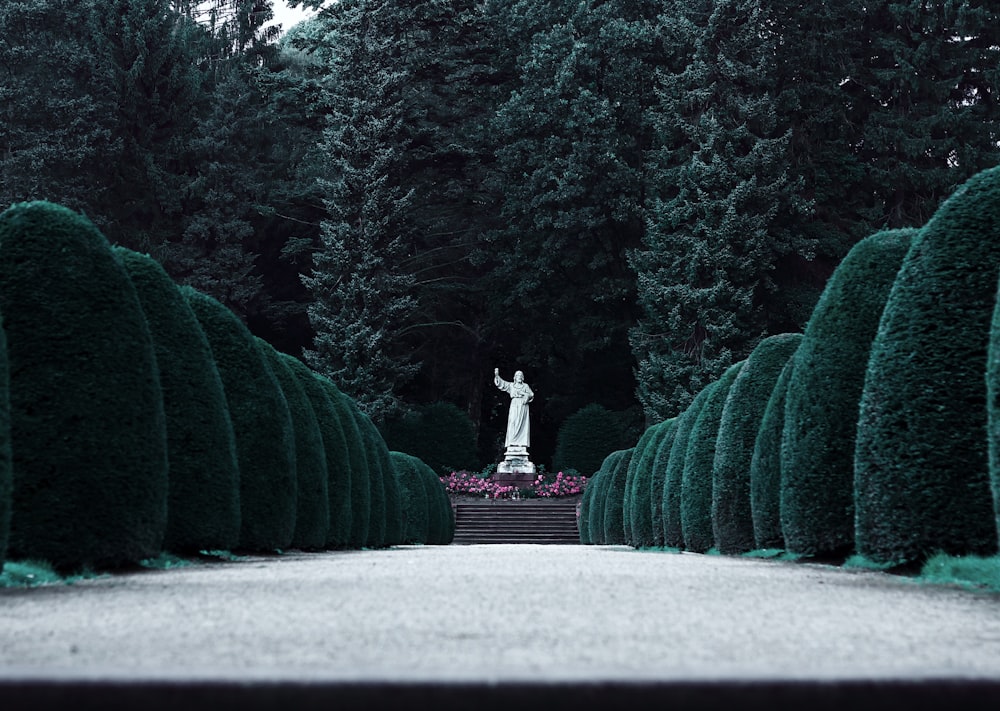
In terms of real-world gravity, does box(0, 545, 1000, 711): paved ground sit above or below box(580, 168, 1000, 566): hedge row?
below

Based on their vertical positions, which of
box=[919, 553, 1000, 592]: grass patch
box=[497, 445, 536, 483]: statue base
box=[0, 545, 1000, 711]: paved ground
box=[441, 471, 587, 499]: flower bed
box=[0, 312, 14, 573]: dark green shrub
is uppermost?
box=[497, 445, 536, 483]: statue base

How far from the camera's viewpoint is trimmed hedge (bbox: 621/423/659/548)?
62.8 ft

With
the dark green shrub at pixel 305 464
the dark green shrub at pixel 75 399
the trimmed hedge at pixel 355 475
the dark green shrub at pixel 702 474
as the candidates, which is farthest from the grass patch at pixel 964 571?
the trimmed hedge at pixel 355 475

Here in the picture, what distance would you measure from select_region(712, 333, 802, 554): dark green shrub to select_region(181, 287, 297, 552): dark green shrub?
4929 millimetres

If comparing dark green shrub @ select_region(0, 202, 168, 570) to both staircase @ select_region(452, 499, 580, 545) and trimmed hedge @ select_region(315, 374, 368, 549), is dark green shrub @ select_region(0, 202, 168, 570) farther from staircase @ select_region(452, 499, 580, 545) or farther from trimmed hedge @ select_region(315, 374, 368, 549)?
staircase @ select_region(452, 499, 580, 545)

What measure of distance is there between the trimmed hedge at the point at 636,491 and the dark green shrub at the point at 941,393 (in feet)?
35.3

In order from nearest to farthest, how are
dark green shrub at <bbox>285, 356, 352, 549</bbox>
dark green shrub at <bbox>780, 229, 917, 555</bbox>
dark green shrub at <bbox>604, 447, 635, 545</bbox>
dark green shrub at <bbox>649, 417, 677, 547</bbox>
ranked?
dark green shrub at <bbox>780, 229, 917, 555</bbox> → dark green shrub at <bbox>285, 356, 352, 549</bbox> → dark green shrub at <bbox>649, 417, 677, 547</bbox> → dark green shrub at <bbox>604, 447, 635, 545</bbox>

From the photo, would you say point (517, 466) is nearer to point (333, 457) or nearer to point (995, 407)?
point (333, 457)

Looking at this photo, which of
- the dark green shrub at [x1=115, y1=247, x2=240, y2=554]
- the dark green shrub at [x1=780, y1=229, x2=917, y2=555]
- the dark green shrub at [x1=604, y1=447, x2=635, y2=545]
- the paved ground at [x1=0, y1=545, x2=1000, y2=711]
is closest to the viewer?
the paved ground at [x1=0, y1=545, x2=1000, y2=711]

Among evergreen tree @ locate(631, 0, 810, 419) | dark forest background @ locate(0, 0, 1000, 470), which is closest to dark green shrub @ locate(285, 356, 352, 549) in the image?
evergreen tree @ locate(631, 0, 810, 419)

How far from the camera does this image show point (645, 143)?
1624 inches

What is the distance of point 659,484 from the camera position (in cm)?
1803

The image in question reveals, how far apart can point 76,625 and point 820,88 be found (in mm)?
37030

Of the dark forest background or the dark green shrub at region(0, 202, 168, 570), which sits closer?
the dark green shrub at region(0, 202, 168, 570)
